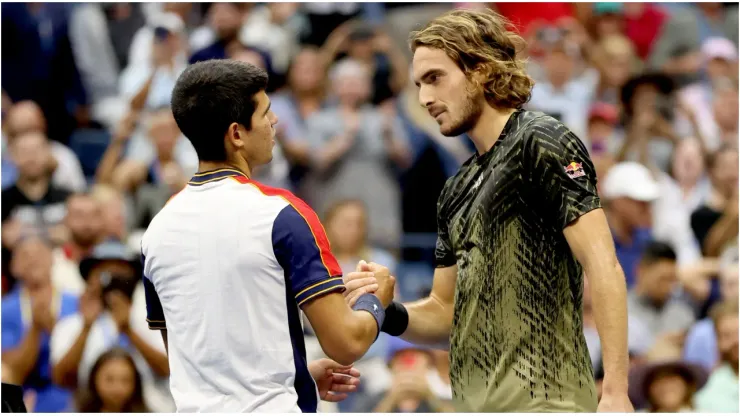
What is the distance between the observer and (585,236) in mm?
3023

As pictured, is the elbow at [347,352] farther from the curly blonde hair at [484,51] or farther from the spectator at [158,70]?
the spectator at [158,70]

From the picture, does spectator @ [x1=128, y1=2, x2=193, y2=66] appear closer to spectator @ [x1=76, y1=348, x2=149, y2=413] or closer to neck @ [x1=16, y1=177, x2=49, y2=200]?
neck @ [x1=16, y1=177, x2=49, y2=200]

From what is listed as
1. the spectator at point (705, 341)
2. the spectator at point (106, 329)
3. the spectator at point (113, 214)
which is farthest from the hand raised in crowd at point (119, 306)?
the spectator at point (705, 341)

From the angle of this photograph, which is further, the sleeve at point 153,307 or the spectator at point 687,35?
the spectator at point 687,35

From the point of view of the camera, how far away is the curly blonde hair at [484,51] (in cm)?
339

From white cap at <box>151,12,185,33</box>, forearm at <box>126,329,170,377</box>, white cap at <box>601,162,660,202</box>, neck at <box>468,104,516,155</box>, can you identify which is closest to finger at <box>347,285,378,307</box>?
neck at <box>468,104,516,155</box>

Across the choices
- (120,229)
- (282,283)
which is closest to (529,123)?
(282,283)

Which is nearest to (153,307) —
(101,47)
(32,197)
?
(32,197)

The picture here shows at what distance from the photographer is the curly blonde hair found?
339cm

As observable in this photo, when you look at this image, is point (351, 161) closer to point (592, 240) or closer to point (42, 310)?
point (42, 310)

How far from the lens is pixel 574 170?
308 centimetres

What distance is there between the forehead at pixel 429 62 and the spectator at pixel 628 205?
4518 mm

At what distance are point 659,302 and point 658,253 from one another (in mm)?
357

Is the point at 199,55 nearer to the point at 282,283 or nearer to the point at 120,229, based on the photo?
the point at 120,229
